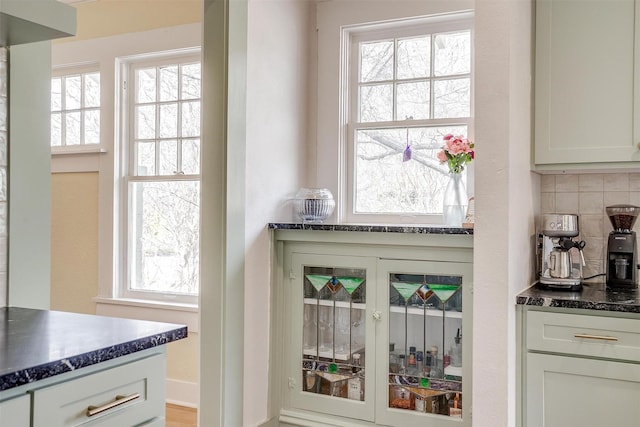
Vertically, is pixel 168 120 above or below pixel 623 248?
above

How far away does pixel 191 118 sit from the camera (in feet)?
11.8

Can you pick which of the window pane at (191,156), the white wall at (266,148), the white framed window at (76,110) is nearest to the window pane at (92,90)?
the white framed window at (76,110)

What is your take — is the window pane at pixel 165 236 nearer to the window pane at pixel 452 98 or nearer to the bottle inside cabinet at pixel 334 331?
the bottle inside cabinet at pixel 334 331

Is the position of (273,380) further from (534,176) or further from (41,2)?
(41,2)

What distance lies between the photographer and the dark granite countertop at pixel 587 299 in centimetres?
212

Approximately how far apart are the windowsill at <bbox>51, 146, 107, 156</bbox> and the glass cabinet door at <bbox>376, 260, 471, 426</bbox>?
2.07m

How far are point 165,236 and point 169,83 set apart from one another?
954 mm

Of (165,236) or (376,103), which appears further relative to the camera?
(165,236)

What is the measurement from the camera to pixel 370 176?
10.8 feet

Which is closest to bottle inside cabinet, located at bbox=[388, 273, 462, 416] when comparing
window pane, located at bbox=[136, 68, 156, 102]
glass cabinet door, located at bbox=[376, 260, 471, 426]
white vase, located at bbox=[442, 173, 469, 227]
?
glass cabinet door, located at bbox=[376, 260, 471, 426]

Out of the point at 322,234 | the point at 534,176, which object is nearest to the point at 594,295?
the point at 534,176

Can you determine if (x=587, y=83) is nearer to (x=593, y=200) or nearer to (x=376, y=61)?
(x=593, y=200)

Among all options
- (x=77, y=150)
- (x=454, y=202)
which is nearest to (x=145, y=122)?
(x=77, y=150)

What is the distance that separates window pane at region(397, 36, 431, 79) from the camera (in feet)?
10.4
